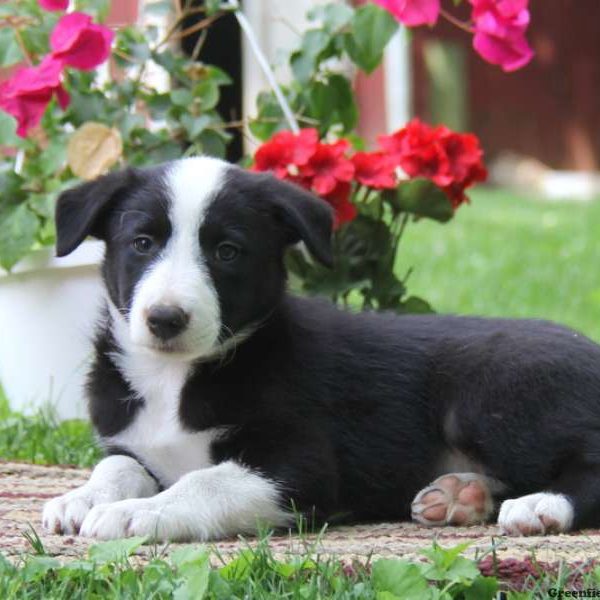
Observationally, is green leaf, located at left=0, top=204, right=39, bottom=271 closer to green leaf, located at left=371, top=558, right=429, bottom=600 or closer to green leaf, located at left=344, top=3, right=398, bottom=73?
green leaf, located at left=344, top=3, right=398, bottom=73

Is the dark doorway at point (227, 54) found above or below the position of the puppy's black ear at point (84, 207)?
above

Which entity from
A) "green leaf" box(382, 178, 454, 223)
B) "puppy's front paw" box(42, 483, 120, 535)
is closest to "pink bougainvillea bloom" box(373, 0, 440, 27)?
"green leaf" box(382, 178, 454, 223)

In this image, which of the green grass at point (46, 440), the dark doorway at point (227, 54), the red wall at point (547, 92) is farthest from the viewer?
the red wall at point (547, 92)

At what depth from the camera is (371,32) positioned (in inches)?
196

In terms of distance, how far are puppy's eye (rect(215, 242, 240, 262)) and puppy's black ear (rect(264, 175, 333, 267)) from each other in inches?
7.2

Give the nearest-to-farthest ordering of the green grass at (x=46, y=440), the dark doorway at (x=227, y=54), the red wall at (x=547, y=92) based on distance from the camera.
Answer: the green grass at (x=46, y=440), the dark doorway at (x=227, y=54), the red wall at (x=547, y=92)

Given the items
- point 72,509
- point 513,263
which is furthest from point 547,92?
point 72,509

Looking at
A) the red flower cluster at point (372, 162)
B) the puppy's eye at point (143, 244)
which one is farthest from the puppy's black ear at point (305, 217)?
the red flower cluster at point (372, 162)

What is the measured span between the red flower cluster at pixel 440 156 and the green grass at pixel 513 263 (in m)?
1.74

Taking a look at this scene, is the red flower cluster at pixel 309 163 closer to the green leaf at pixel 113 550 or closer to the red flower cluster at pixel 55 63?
the red flower cluster at pixel 55 63

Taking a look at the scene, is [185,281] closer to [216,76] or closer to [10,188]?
[10,188]

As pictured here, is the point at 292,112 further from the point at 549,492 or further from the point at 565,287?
the point at 565,287

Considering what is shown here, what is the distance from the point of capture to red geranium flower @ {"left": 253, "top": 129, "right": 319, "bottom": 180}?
4.71 metres

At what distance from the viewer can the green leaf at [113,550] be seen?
2840mm
